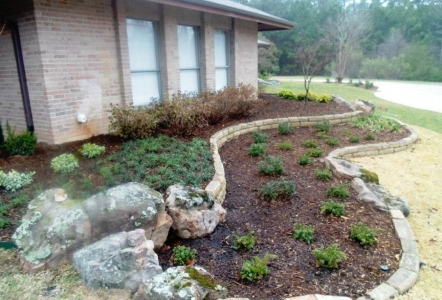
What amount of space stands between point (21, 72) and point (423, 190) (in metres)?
6.70

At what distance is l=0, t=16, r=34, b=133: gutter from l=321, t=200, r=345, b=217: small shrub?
4.94m

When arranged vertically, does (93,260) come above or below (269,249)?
above

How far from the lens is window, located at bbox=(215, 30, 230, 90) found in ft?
30.2

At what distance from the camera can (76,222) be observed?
269 cm

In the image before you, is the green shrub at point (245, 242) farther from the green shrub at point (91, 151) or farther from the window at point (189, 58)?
the window at point (189, 58)

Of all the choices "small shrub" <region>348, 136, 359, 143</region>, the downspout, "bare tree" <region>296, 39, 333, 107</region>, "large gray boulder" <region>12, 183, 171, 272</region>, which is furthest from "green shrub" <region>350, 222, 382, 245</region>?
"bare tree" <region>296, 39, 333, 107</region>

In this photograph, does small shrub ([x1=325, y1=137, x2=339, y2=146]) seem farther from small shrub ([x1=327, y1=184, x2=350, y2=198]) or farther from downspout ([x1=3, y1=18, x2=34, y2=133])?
downspout ([x1=3, y1=18, x2=34, y2=133])

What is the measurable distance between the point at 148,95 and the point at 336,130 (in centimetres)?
455

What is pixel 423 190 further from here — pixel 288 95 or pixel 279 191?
pixel 288 95

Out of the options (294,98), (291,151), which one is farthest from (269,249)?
(294,98)

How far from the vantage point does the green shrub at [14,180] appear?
384 cm

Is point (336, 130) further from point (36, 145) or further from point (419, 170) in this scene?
point (36, 145)

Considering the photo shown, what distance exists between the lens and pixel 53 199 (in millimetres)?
3023

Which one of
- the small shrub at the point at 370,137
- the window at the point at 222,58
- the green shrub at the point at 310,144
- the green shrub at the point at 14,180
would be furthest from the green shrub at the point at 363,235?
the window at the point at 222,58
